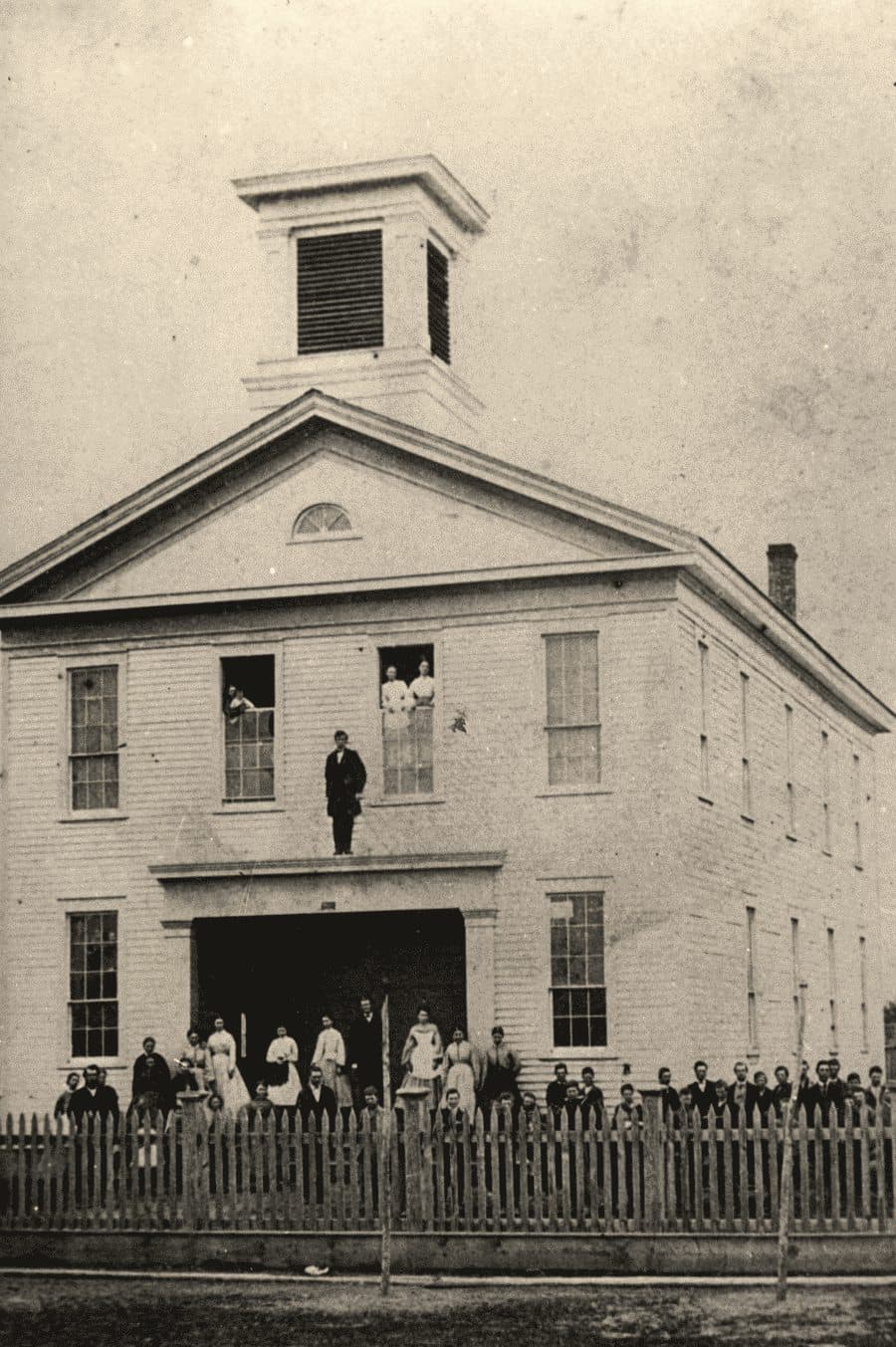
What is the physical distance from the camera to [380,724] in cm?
2733

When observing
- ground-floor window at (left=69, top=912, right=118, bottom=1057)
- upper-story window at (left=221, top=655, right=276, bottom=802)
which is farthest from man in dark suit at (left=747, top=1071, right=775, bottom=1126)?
ground-floor window at (left=69, top=912, right=118, bottom=1057)

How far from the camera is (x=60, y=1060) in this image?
90.1 feet

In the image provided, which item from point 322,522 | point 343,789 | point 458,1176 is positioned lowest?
point 458,1176

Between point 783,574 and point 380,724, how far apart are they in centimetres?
1125

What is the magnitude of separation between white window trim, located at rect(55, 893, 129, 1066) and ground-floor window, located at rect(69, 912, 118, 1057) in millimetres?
60

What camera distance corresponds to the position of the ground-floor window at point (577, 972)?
25906 millimetres

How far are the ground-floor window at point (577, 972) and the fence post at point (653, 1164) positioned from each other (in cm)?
768

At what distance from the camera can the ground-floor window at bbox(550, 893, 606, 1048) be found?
85.0 ft

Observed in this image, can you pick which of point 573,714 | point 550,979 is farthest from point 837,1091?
point 573,714

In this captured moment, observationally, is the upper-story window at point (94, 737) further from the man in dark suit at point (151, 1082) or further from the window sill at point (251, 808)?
the man in dark suit at point (151, 1082)

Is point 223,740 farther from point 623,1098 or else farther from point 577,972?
point 623,1098

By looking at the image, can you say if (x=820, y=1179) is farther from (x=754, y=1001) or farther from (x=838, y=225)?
(x=754, y=1001)

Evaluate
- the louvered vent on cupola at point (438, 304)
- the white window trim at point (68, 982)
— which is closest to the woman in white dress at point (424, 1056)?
the white window trim at point (68, 982)

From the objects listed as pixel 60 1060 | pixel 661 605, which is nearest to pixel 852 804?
pixel 661 605
